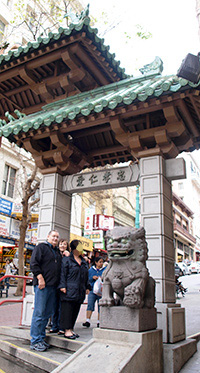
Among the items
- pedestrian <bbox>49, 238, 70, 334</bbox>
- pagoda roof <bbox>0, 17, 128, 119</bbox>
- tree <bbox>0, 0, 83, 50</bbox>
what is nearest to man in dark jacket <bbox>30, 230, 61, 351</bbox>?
pedestrian <bbox>49, 238, 70, 334</bbox>

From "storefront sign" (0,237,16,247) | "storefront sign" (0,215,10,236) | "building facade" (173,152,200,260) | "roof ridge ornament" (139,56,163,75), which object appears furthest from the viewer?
"building facade" (173,152,200,260)

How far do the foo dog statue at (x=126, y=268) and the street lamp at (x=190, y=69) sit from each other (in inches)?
99.7

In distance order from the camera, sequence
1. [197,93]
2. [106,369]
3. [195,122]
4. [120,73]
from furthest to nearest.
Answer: [120,73]
[195,122]
[197,93]
[106,369]

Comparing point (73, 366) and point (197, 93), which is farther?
point (197, 93)

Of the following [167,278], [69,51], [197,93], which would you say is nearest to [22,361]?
[167,278]

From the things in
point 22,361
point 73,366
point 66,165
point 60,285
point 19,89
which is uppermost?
point 19,89

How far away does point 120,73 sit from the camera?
9383mm

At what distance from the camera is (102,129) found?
7156 mm

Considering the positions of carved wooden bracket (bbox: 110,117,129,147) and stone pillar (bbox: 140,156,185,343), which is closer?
stone pillar (bbox: 140,156,185,343)

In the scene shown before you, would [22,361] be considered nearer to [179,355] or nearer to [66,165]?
[179,355]

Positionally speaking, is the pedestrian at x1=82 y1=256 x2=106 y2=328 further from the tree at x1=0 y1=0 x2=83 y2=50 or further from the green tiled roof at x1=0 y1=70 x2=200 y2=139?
the tree at x1=0 y1=0 x2=83 y2=50

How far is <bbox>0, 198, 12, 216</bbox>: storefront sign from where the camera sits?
62.9 ft

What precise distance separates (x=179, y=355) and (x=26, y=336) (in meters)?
2.71

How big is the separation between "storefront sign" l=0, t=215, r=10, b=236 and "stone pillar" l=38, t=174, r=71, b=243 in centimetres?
1277
